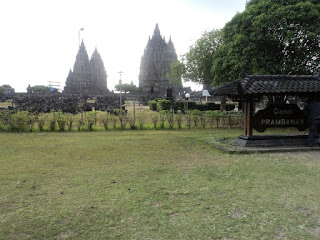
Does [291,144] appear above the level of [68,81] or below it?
below

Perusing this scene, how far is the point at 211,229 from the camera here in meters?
2.94

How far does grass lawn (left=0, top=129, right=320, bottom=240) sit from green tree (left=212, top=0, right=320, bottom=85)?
7.34 m

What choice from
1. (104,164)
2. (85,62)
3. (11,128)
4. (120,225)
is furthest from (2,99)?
(120,225)

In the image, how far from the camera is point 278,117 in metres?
8.31

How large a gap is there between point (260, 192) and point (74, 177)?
3.45 meters

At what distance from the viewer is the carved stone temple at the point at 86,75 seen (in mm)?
59406

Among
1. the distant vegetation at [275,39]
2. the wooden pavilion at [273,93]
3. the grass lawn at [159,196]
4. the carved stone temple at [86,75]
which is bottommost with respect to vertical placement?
the grass lawn at [159,196]

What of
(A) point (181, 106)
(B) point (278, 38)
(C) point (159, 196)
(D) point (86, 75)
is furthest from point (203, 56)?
(D) point (86, 75)

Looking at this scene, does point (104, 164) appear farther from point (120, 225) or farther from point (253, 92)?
point (253, 92)

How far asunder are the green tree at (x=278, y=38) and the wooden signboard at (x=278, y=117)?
4.88 meters

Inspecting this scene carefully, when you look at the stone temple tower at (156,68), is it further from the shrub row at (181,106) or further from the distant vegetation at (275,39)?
the distant vegetation at (275,39)

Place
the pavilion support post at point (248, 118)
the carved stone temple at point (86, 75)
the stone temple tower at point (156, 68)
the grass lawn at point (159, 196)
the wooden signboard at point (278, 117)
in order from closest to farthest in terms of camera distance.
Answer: the grass lawn at point (159, 196)
the pavilion support post at point (248, 118)
the wooden signboard at point (278, 117)
the stone temple tower at point (156, 68)
the carved stone temple at point (86, 75)

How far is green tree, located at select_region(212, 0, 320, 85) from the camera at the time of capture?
12.0 metres

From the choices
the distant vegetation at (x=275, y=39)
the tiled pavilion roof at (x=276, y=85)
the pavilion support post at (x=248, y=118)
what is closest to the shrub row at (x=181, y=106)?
the distant vegetation at (x=275, y=39)
